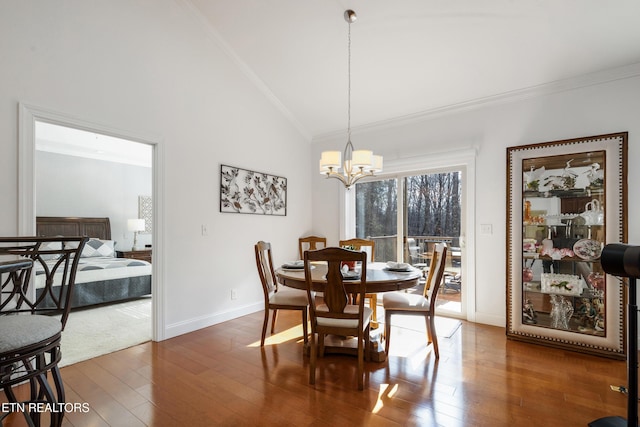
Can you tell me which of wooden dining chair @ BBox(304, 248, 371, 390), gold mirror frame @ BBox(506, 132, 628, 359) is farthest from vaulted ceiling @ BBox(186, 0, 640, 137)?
wooden dining chair @ BBox(304, 248, 371, 390)

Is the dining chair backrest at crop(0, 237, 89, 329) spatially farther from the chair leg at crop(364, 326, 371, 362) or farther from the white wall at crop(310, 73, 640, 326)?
the white wall at crop(310, 73, 640, 326)

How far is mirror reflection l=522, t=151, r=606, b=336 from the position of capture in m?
2.96

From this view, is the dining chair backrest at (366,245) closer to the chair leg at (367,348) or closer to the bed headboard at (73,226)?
the chair leg at (367,348)

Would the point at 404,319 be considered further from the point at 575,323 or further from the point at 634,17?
the point at 634,17

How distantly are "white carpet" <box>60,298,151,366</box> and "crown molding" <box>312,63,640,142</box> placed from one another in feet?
12.5

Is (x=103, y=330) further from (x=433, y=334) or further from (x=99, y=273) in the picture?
(x=433, y=334)

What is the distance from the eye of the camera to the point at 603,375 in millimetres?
2445

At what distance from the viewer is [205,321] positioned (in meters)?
3.59

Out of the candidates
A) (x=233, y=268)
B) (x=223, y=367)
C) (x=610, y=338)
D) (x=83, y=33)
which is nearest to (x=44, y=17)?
(x=83, y=33)

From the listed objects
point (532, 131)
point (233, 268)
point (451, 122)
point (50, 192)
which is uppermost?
point (451, 122)

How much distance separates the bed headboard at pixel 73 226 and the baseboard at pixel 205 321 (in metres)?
4.21

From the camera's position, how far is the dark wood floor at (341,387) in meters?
1.91

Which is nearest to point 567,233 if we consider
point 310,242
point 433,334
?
point 433,334

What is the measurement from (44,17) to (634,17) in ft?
15.4
